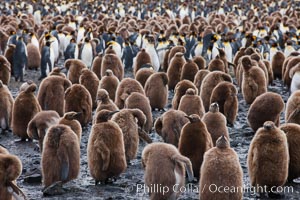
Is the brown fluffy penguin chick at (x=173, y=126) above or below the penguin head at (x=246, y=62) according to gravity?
below

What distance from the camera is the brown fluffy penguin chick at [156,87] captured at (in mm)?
10609

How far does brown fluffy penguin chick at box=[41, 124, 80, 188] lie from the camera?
643cm

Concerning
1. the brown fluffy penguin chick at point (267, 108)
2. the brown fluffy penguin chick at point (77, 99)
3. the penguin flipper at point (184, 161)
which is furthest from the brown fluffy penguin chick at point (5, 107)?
the penguin flipper at point (184, 161)

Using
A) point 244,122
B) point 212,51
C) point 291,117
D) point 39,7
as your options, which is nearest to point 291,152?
point 291,117

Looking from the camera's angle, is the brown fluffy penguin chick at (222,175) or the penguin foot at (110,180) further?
the penguin foot at (110,180)

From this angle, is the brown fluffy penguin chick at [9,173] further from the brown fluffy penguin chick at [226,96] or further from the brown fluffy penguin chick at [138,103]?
the brown fluffy penguin chick at [226,96]

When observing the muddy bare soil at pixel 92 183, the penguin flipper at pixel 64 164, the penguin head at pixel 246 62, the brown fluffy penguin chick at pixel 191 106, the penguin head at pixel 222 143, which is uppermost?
the penguin head at pixel 246 62

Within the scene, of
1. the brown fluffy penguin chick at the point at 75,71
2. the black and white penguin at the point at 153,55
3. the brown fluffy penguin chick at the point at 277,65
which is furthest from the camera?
the black and white penguin at the point at 153,55

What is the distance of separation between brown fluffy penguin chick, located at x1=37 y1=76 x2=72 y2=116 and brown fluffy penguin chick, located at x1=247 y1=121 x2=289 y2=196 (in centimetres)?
392

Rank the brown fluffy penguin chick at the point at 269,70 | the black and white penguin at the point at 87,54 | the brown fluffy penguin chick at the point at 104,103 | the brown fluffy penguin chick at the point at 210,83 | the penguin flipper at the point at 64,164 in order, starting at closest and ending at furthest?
the penguin flipper at the point at 64,164, the brown fluffy penguin chick at the point at 104,103, the brown fluffy penguin chick at the point at 210,83, the brown fluffy penguin chick at the point at 269,70, the black and white penguin at the point at 87,54

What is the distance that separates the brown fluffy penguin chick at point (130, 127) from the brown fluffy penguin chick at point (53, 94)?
2054mm

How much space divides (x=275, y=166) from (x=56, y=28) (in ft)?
48.5

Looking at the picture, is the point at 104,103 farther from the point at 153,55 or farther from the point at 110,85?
the point at 153,55

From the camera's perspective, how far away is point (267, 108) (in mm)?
8586
